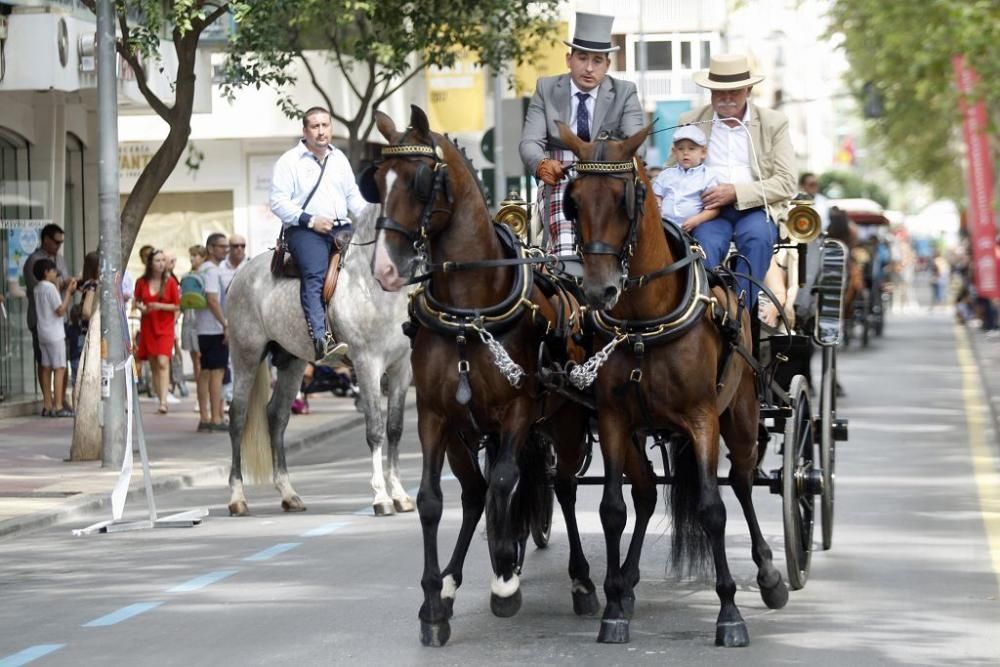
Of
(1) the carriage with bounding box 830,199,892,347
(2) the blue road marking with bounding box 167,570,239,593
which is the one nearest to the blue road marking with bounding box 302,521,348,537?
(2) the blue road marking with bounding box 167,570,239,593

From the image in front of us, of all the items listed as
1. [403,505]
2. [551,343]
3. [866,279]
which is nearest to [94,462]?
[403,505]

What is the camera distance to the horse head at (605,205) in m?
7.66

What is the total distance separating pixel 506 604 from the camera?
8836mm

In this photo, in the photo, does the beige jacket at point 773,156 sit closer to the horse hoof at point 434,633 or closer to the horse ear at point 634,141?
the horse ear at point 634,141

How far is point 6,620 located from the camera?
938cm

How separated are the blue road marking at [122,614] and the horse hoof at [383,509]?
352cm

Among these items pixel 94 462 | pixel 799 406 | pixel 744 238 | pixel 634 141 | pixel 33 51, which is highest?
pixel 33 51

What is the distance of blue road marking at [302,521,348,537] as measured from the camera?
12383mm

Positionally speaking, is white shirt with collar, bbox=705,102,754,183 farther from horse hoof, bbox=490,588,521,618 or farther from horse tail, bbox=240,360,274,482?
horse tail, bbox=240,360,274,482

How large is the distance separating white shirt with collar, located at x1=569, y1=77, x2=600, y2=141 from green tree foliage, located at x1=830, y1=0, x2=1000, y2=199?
51.6ft

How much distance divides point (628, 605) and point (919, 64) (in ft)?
82.8

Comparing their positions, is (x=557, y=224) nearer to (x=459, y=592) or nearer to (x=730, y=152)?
(x=730, y=152)

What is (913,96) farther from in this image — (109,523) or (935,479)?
(109,523)

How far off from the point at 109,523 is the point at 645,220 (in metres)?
6.17
